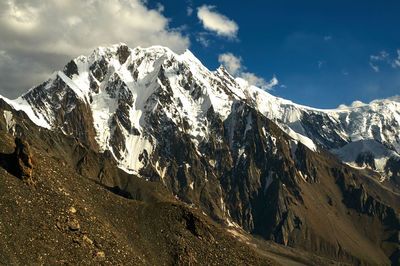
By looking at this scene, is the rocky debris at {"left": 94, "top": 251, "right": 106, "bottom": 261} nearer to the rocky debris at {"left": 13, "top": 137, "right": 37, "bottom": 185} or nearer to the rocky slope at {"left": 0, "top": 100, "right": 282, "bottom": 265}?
the rocky slope at {"left": 0, "top": 100, "right": 282, "bottom": 265}

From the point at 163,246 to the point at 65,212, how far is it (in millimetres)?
23428

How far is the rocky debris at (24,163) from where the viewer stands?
3125 inches

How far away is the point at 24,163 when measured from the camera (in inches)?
3145

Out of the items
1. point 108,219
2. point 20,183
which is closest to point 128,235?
point 108,219

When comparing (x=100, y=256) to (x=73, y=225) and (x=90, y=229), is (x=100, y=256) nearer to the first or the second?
(x=90, y=229)

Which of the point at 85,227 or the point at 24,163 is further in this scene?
the point at 24,163

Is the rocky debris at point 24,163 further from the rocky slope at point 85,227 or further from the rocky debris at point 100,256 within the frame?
the rocky debris at point 100,256

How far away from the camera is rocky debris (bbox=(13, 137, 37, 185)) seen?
79375 mm

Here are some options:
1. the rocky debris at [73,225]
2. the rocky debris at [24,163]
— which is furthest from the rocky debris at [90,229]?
the rocky debris at [24,163]

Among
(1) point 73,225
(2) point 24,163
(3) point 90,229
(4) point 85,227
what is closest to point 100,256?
(3) point 90,229

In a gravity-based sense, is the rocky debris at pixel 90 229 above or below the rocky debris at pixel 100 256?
above

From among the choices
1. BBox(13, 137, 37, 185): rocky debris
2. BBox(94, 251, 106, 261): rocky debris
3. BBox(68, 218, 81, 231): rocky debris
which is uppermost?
BBox(13, 137, 37, 185): rocky debris

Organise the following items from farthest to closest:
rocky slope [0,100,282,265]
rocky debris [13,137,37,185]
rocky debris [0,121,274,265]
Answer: rocky debris [13,137,37,185] → rocky slope [0,100,282,265] → rocky debris [0,121,274,265]

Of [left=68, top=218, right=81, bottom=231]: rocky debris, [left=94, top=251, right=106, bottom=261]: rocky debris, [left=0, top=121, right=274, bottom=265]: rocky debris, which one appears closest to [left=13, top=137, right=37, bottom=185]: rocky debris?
[left=0, top=121, right=274, bottom=265]: rocky debris
